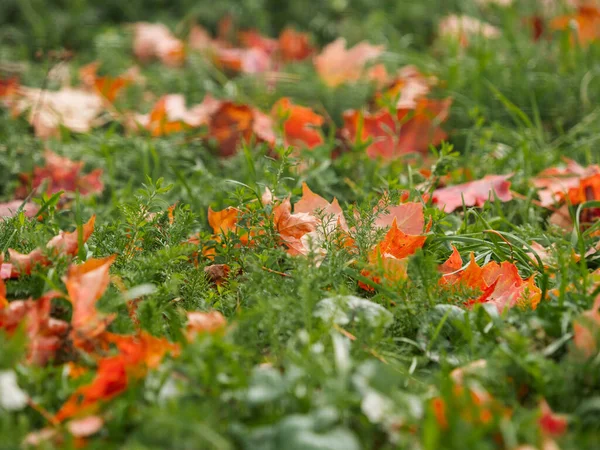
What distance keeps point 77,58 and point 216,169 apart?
1.32 meters

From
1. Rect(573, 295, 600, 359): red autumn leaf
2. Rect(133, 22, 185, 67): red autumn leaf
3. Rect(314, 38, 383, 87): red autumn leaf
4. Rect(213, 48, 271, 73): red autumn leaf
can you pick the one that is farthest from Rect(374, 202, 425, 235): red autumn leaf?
Rect(133, 22, 185, 67): red autumn leaf

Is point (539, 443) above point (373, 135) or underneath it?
above

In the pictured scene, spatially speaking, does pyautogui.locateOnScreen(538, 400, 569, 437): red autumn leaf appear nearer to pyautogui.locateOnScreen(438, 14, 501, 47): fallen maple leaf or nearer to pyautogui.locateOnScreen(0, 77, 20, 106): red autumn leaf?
pyautogui.locateOnScreen(438, 14, 501, 47): fallen maple leaf

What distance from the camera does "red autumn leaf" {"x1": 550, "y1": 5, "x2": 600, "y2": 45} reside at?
277 centimetres

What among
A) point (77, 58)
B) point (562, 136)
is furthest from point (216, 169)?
point (77, 58)

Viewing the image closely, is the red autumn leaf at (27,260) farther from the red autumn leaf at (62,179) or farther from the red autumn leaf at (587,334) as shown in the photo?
the red autumn leaf at (587,334)

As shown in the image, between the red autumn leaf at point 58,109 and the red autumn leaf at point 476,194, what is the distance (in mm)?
1305

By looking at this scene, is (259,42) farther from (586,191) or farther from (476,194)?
(586,191)

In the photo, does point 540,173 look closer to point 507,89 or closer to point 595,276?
point 507,89

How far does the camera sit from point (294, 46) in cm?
302

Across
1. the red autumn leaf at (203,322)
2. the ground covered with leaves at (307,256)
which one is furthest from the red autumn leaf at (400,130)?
Result: the red autumn leaf at (203,322)

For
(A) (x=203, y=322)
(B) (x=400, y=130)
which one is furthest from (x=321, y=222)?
(B) (x=400, y=130)

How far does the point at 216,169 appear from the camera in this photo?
2.08 m

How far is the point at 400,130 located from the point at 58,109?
4.11 ft
